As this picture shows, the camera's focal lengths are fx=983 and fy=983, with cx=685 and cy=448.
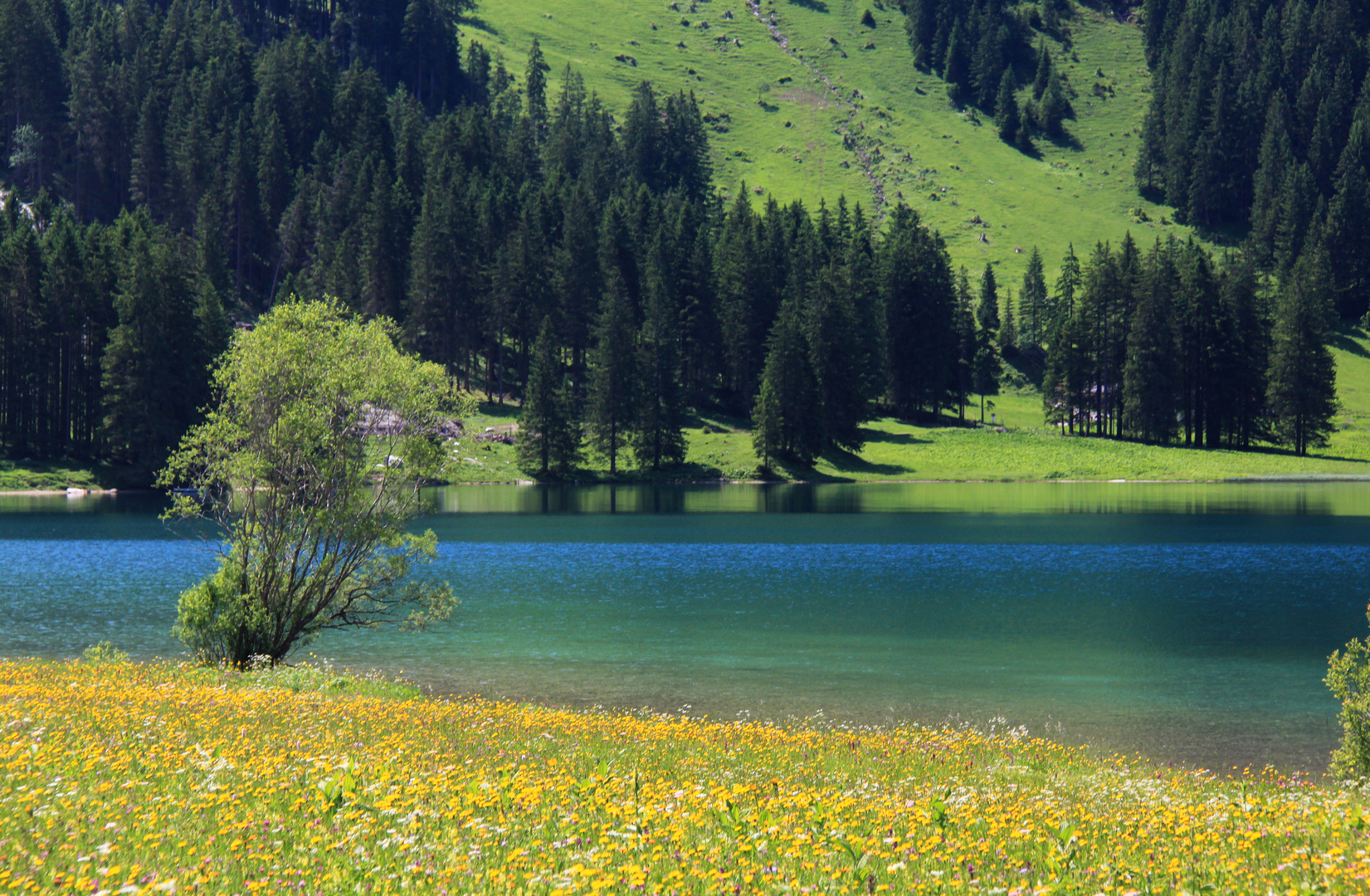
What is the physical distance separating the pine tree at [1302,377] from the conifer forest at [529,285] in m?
0.41

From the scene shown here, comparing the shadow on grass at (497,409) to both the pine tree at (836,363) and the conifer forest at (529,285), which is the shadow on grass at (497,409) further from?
the pine tree at (836,363)

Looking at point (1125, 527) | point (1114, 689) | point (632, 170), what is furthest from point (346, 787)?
point (632, 170)

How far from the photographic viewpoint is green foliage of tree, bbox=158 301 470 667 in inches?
1043

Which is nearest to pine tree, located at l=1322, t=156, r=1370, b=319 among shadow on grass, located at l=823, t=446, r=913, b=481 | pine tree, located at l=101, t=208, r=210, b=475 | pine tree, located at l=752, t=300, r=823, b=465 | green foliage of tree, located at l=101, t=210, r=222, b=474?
shadow on grass, located at l=823, t=446, r=913, b=481

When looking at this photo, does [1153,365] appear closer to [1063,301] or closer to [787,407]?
[1063,301]

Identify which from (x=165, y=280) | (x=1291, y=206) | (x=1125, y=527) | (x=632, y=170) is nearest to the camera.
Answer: (x=1125, y=527)

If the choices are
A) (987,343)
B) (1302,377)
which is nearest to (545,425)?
(987,343)

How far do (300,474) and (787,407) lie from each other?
82.2 meters

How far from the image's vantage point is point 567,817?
9273 mm

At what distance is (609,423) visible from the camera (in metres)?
109

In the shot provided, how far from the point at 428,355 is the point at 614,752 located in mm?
113675

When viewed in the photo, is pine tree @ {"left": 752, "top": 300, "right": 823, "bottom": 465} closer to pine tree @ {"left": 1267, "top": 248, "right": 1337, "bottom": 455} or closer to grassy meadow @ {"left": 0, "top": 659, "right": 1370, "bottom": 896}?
pine tree @ {"left": 1267, "top": 248, "right": 1337, "bottom": 455}

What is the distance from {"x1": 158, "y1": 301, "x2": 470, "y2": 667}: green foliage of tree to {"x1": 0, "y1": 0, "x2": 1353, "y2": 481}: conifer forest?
7444 centimetres

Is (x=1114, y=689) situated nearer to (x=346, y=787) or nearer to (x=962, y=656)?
(x=962, y=656)
